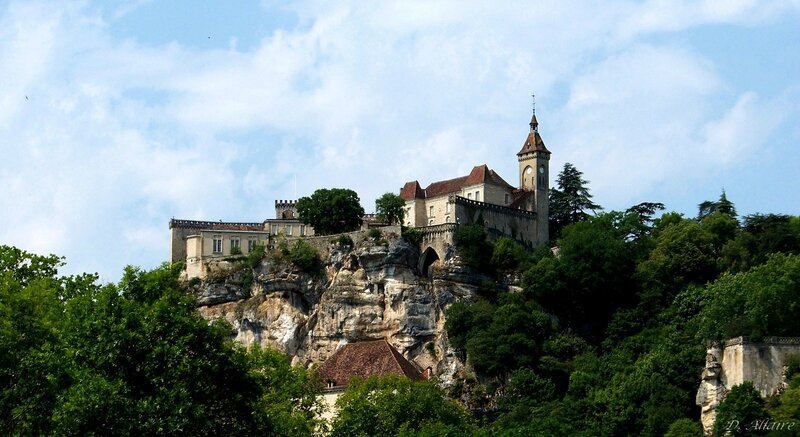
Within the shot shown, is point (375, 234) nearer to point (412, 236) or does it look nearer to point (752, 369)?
point (412, 236)

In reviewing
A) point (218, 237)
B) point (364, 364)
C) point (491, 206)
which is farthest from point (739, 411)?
point (218, 237)

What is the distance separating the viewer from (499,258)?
92.1 metres

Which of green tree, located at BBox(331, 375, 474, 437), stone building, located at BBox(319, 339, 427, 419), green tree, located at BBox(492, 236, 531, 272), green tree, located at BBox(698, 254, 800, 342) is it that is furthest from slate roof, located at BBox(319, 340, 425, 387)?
green tree, located at BBox(698, 254, 800, 342)

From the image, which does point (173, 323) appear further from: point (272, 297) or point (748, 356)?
point (272, 297)

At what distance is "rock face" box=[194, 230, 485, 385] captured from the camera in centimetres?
9006

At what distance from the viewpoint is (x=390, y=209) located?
99188 millimetres

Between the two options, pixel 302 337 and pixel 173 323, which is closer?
pixel 173 323

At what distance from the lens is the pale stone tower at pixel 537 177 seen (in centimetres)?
10000

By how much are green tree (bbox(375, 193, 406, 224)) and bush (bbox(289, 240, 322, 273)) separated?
20.9 feet

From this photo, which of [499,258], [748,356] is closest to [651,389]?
[748,356]

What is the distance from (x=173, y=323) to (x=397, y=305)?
134 feet

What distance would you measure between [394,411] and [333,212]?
34.0 metres

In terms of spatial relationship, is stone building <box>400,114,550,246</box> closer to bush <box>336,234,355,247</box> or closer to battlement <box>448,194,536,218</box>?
battlement <box>448,194,536,218</box>

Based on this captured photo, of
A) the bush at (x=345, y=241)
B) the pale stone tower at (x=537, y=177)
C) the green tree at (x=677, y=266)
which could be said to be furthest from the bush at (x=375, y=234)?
the green tree at (x=677, y=266)
